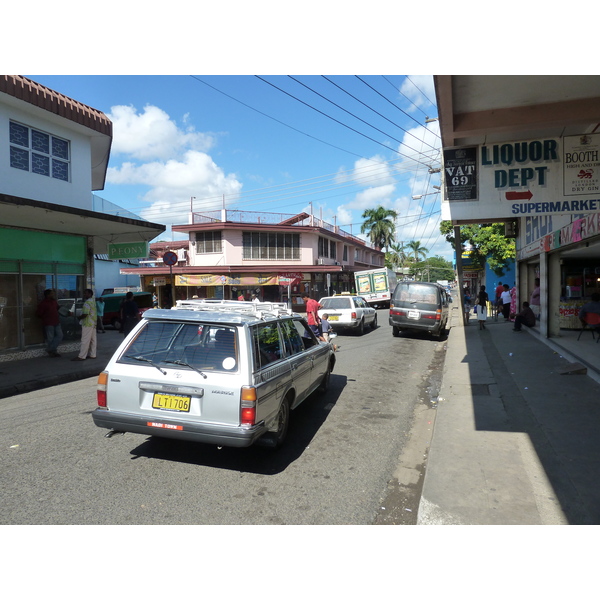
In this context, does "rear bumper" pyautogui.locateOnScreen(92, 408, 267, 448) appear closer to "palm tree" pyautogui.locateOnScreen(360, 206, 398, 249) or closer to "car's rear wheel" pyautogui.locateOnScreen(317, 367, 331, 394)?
"car's rear wheel" pyautogui.locateOnScreen(317, 367, 331, 394)

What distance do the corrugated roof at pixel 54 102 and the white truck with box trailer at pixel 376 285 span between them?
2306 cm

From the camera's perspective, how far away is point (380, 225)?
2157 inches

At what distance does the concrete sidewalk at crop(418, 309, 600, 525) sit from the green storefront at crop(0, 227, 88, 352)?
33.7ft

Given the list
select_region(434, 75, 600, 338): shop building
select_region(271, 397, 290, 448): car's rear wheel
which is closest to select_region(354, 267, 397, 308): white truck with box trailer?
select_region(434, 75, 600, 338): shop building

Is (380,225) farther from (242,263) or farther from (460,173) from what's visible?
(460,173)

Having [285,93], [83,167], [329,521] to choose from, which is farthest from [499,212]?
[83,167]

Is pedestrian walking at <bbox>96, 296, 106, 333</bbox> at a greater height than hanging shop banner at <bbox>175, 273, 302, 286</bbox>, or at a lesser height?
lesser

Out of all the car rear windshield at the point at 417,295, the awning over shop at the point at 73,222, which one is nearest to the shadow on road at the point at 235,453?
the awning over shop at the point at 73,222

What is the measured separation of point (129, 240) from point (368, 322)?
9371mm

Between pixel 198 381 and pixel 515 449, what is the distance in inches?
143

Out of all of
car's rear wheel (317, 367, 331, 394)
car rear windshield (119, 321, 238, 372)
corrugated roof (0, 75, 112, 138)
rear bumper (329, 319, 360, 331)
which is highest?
corrugated roof (0, 75, 112, 138)

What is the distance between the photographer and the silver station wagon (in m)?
4.02

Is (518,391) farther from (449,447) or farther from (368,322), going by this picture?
(368,322)

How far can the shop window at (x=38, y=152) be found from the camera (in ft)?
36.0
